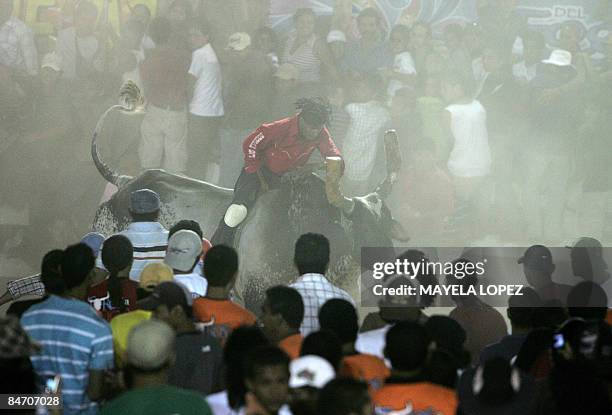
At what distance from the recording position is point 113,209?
10.6 meters

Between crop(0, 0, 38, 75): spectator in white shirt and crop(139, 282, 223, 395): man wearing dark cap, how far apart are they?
7.54 meters

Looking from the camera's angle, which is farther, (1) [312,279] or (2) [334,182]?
(2) [334,182]

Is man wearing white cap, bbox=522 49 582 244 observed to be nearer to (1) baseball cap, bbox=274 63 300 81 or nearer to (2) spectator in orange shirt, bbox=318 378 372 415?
(1) baseball cap, bbox=274 63 300 81

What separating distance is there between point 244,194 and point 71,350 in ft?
19.0

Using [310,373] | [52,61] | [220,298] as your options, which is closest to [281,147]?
[52,61]

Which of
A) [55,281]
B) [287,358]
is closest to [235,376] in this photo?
[287,358]

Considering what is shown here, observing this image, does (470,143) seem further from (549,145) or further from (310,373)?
(310,373)

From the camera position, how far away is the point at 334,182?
10008mm

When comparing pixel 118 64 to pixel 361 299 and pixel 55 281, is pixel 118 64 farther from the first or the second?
pixel 55 281

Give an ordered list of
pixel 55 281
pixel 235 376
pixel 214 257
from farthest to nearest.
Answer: pixel 214 257 → pixel 55 281 → pixel 235 376

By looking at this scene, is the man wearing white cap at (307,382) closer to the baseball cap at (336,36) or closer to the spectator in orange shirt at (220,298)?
the spectator in orange shirt at (220,298)

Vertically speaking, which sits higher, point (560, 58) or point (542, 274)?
point (560, 58)

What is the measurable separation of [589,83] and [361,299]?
12.7 ft

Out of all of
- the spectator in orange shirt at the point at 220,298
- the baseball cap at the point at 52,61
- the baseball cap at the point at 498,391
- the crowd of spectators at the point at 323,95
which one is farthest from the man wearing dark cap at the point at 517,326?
the baseball cap at the point at 52,61
